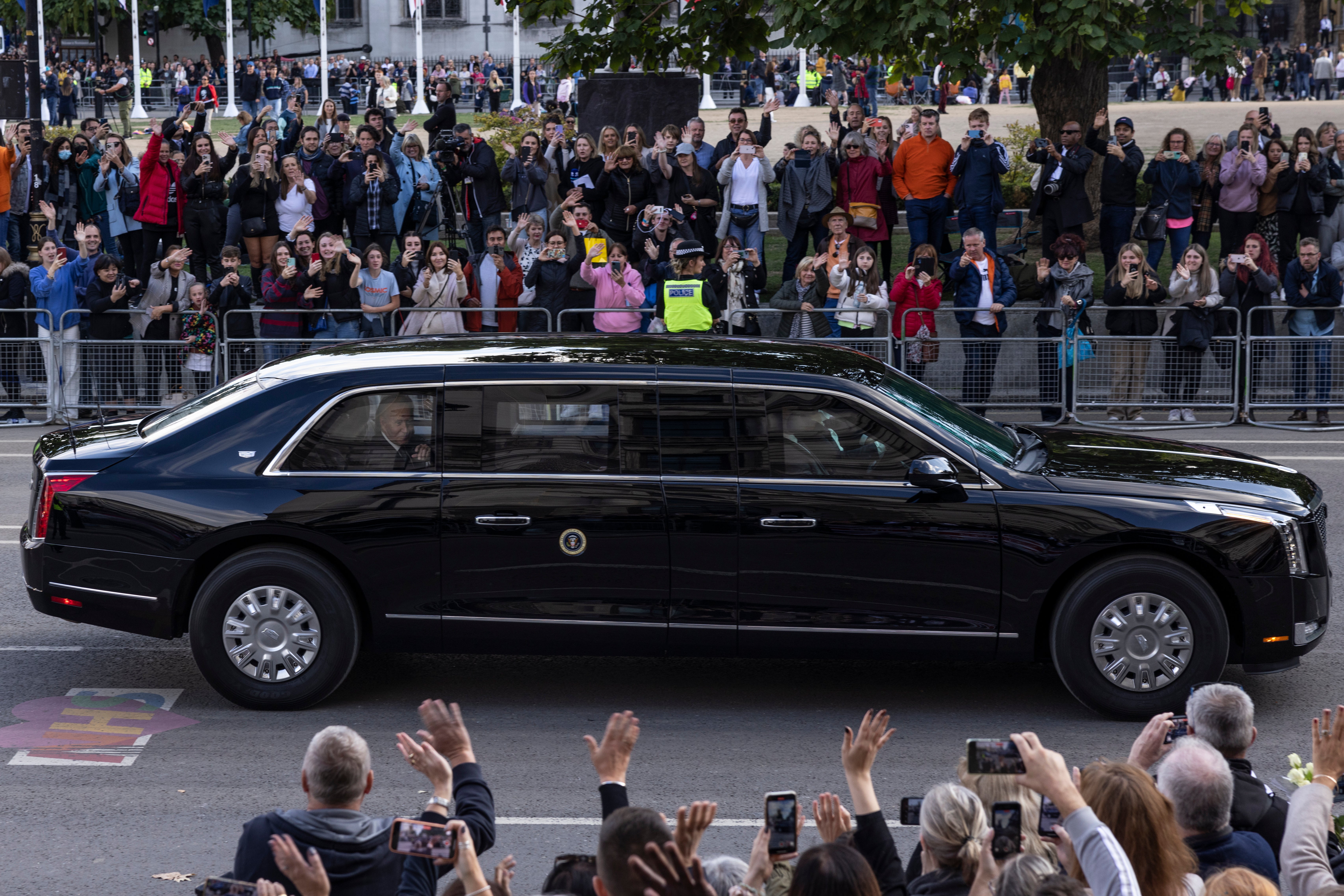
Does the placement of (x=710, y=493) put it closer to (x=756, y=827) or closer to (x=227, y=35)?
(x=756, y=827)

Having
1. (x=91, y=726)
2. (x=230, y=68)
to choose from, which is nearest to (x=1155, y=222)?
(x=91, y=726)

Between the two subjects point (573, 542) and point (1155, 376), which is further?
point (1155, 376)

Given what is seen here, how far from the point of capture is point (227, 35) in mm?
54531

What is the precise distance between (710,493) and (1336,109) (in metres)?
41.3

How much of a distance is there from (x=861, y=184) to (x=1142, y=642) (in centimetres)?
1102

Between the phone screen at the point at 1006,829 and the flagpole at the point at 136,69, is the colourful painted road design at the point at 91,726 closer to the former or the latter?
the phone screen at the point at 1006,829

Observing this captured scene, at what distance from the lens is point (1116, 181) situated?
1784 cm

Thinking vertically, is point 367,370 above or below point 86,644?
above

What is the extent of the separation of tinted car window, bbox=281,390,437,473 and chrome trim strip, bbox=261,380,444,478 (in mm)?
12

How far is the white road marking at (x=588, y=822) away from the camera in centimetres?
653

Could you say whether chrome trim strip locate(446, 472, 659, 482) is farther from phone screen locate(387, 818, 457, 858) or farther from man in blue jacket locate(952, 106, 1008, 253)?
man in blue jacket locate(952, 106, 1008, 253)

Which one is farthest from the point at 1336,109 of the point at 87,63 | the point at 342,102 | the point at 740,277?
the point at 87,63

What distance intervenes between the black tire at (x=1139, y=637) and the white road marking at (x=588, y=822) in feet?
5.00

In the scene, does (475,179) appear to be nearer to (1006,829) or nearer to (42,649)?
(42,649)
